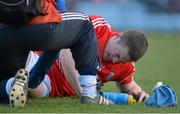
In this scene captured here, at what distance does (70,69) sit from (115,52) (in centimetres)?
46

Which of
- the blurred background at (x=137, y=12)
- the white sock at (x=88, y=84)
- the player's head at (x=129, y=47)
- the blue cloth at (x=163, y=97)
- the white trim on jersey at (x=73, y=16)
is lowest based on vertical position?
the blurred background at (x=137, y=12)

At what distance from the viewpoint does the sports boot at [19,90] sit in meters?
7.09

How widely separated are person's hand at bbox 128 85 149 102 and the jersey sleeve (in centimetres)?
10

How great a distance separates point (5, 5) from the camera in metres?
6.70

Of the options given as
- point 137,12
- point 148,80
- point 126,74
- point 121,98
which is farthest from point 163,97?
point 137,12

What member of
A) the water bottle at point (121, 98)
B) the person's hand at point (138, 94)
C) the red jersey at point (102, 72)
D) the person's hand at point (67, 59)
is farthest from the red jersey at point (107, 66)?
the person's hand at point (67, 59)

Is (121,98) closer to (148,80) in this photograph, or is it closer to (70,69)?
(70,69)

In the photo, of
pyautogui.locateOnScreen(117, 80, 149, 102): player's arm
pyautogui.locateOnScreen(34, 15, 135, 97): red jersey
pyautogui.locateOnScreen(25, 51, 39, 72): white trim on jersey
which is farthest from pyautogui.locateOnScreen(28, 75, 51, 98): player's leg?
pyautogui.locateOnScreen(117, 80, 149, 102): player's arm

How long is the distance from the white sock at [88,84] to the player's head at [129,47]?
436mm

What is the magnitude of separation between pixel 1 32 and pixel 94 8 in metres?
19.8

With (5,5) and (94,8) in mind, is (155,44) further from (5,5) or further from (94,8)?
(5,5)

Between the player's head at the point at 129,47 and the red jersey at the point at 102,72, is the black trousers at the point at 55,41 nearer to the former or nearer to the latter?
the player's head at the point at 129,47

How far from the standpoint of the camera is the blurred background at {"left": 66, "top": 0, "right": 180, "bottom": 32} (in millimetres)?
26984

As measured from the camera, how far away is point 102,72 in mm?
8125
